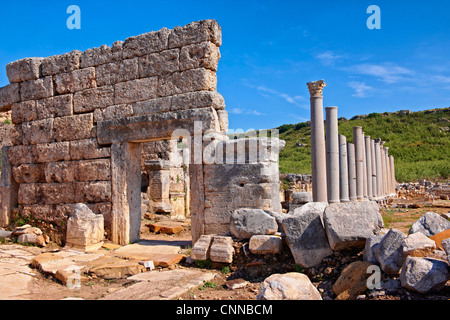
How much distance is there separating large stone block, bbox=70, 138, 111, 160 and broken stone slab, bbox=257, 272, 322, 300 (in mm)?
5137

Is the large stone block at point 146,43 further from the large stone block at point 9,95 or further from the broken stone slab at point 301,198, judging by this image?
the broken stone slab at point 301,198

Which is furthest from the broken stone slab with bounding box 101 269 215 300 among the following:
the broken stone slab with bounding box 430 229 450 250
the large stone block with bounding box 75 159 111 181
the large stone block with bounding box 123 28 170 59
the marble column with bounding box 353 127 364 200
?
the marble column with bounding box 353 127 364 200

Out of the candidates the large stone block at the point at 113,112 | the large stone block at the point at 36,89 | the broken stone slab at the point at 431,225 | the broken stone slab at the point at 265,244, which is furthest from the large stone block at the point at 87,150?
the broken stone slab at the point at 431,225

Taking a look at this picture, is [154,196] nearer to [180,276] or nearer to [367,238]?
[180,276]

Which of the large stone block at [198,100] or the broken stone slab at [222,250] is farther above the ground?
the large stone block at [198,100]

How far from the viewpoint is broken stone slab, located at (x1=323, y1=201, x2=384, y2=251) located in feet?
14.1

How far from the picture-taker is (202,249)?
18.4 ft

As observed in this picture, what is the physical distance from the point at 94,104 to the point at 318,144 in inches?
276

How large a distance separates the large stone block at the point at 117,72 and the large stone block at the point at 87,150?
1286mm

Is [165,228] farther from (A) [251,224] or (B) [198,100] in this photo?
(A) [251,224]

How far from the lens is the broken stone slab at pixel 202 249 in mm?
5590
